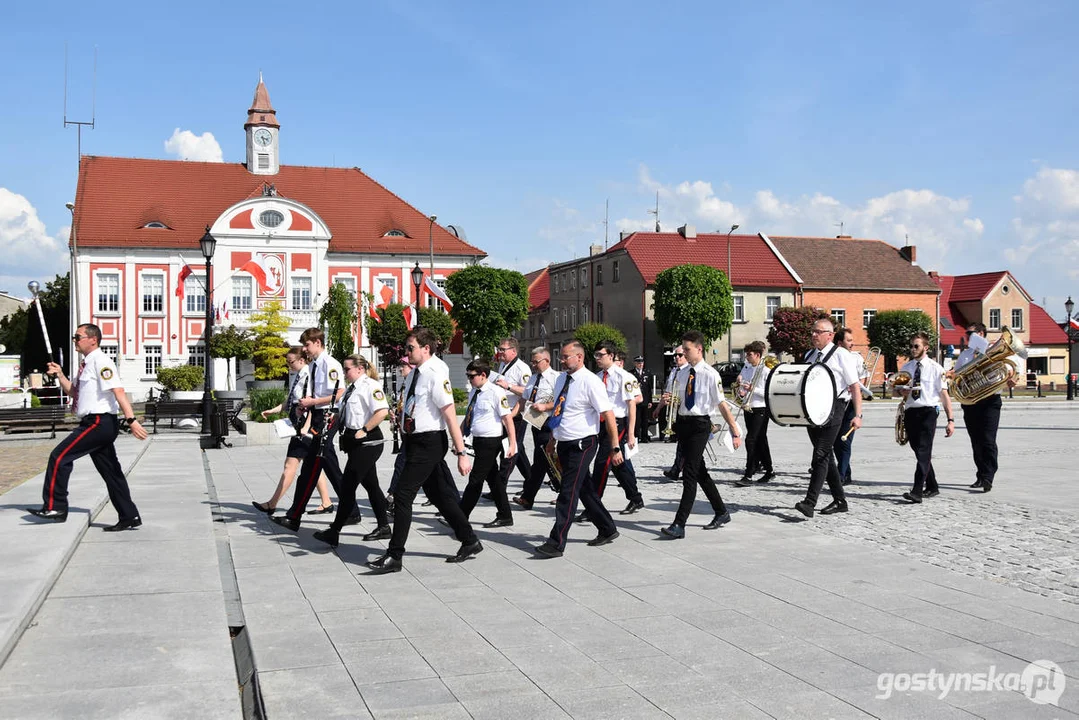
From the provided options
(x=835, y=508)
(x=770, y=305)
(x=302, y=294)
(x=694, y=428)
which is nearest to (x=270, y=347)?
(x=302, y=294)

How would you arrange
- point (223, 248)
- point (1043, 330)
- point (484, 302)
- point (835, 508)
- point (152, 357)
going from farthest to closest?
point (1043, 330) → point (484, 302) → point (223, 248) → point (152, 357) → point (835, 508)

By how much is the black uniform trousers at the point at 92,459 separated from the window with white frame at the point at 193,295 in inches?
2093

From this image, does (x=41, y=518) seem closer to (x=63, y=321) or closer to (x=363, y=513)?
(x=363, y=513)

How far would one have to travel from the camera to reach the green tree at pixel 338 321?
53531 mm

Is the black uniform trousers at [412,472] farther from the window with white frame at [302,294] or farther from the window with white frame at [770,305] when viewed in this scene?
the window with white frame at [770,305]

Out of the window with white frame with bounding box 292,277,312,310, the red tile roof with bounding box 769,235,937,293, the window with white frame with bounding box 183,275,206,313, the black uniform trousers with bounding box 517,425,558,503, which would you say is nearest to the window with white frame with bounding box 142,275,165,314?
the window with white frame with bounding box 183,275,206,313

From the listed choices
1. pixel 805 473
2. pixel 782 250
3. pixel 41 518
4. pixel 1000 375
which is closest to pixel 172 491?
pixel 41 518

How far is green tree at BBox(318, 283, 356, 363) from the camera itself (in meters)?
53.5

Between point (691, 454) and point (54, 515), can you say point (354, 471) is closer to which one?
point (691, 454)

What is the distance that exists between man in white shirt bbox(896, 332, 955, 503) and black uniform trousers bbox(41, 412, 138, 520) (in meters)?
8.23

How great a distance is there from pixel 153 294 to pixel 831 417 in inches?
2232

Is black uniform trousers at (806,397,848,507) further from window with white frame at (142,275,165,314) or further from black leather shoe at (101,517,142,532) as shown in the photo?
window with white frame at (142,275,165,314)

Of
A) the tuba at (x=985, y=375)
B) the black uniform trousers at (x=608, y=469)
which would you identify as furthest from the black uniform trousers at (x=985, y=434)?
the black uniform trousers at (x=608, y=469)

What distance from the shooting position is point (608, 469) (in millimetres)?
8898
